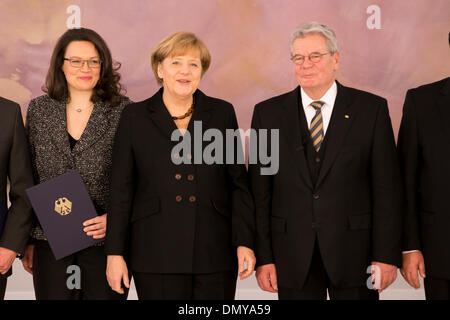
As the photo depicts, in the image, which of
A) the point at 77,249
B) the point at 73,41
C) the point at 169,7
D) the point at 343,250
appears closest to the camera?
the point at 343,250

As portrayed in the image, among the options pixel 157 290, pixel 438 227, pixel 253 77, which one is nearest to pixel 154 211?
pixel 157 290

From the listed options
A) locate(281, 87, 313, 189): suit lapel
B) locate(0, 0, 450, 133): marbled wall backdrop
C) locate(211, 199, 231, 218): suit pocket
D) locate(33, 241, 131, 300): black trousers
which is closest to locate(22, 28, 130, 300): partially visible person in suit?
locate(33, 241, 131, 300): black trousers

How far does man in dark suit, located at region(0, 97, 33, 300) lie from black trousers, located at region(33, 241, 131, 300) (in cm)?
14

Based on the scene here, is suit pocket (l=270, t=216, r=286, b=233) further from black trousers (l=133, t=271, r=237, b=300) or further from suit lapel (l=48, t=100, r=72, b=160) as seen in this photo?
suit lapel (l=48, t=100, r=72, b=160)

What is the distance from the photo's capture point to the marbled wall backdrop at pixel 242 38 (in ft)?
15.5

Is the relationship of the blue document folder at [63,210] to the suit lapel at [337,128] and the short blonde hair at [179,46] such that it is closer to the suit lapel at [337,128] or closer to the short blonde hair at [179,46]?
the short blonde hair at [179,46]

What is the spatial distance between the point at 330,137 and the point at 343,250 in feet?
1.61

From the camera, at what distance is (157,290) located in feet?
8.45

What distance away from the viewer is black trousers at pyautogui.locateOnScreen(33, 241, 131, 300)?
2.73 m

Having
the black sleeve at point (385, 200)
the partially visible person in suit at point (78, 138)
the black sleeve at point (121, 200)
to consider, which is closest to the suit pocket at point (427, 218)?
the black sleeve at point (385, 200)

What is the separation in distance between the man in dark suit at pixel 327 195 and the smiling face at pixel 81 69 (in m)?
0.94

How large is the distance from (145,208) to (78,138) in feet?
1.81

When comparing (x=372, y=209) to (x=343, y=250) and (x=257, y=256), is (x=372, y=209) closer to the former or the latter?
(x=343, y=250)

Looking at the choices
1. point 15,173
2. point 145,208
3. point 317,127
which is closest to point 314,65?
point 317,127
